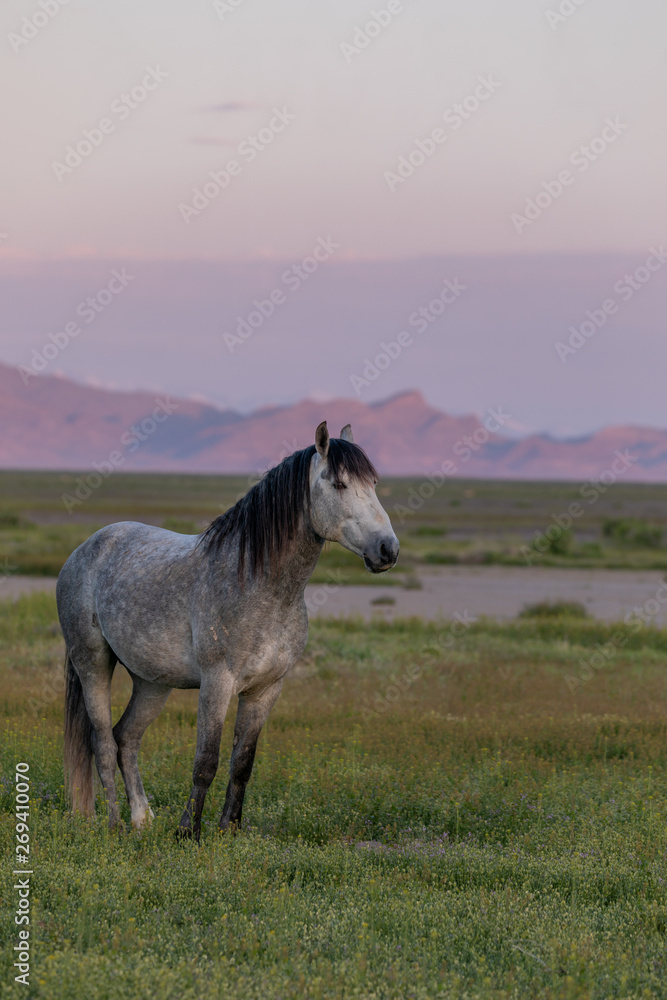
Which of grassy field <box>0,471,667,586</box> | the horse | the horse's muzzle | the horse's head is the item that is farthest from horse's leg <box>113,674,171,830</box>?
grassy field <box>0,471,667,586</box>

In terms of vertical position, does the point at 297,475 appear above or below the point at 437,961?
above

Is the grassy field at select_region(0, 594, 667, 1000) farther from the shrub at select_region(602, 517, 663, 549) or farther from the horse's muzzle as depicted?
the shrub at select_region(602, 517, 663, 549)

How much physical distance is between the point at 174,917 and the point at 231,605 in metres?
1.79

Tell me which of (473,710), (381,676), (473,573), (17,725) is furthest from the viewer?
(473,573)

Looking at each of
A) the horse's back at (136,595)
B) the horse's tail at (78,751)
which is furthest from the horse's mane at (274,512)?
the horse's tail at (78,751)

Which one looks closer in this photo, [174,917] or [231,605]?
Answer: [174,917]

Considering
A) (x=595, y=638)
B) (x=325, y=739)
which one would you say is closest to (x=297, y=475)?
(x=325, y=739)

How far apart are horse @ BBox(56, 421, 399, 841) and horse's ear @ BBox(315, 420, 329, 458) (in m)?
0.01

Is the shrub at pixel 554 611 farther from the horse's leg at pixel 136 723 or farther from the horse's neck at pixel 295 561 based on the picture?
the horse's neck at pixel 295 561

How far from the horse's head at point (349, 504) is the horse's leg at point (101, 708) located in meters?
2.18

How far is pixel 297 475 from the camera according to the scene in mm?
5809

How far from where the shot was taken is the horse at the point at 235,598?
5.57 meters

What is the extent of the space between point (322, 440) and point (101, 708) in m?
2.74

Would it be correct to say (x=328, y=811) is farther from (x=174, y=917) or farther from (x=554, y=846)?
(x=174, y=917)
